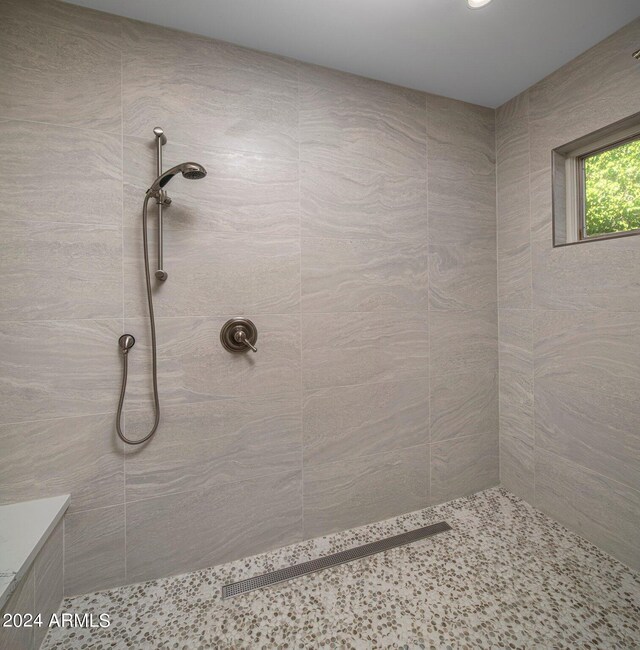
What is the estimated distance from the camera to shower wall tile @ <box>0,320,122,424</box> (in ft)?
3.80

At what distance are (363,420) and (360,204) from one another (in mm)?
1059

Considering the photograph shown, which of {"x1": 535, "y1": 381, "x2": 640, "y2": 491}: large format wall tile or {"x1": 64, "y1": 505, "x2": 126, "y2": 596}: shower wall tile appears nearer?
{"x1": 64, "y1": 505, "x2": 126, "y2": 596}: shower wall tile

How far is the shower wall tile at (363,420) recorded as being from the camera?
1.54m

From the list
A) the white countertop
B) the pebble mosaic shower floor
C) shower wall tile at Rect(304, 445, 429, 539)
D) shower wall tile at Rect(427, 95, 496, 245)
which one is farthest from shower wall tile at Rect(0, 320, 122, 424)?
shower wall tile at Rect(427, 95, 496, 245)

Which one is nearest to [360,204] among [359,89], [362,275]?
[362,275]

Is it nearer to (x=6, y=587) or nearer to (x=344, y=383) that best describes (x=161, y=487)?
(x=6, y=587)

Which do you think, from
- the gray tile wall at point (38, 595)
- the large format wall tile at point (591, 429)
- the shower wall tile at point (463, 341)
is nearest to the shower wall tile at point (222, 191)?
the shower wall tile at point (463, 341)

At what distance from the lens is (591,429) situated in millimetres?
1498

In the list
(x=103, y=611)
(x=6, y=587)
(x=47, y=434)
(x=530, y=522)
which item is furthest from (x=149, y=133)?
(x=530, y=522)

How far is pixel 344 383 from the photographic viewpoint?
159cm

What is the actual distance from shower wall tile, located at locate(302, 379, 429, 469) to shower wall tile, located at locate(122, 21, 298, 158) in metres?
1.15

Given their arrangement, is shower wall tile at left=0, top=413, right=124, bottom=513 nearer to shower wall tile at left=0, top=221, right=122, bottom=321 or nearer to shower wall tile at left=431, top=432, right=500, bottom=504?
shower wall tile at left=0, top=221, right=122, bottom=321

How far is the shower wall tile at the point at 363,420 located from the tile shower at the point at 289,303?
11mm

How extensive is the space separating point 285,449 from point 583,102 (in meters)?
2.07
